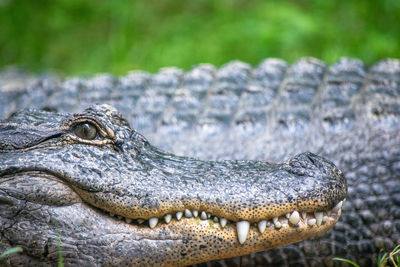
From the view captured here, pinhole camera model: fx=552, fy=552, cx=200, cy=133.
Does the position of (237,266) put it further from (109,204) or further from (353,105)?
(353,105)

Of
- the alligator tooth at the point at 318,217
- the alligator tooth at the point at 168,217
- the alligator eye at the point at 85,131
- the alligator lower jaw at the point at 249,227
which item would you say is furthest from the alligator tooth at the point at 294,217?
the alligator eye at the point at 85,131

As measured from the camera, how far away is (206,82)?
14.5 ft

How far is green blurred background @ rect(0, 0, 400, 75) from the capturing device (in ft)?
21.7

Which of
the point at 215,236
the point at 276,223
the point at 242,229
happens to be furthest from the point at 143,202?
the point at 276,223

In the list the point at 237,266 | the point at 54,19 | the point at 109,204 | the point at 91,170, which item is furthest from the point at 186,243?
the point at 54,19

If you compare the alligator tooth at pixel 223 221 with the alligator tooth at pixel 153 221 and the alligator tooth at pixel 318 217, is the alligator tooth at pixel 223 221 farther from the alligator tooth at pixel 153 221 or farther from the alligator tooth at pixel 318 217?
the alligator tooth at pixel 318 217

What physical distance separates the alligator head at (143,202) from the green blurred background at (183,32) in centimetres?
368

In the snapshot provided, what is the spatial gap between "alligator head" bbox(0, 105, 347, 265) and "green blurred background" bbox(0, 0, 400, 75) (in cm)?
368

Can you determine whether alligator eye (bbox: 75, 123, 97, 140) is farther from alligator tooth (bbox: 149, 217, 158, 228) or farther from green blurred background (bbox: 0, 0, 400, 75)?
green blurred background (bbox: 0, 0, 400, 75)

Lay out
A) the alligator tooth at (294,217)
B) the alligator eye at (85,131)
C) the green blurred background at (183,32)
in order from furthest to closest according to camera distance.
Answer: the green blurred background at (183,32) < the alligator eye at (85,131) < the alligator tooth at (294,217)

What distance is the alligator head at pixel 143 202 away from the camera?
2680 millimetres

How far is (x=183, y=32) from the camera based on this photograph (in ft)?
24.8

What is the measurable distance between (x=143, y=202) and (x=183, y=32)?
5159 mm

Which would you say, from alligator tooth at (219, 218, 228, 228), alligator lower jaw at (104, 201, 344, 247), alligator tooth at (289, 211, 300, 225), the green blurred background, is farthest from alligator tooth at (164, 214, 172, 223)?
the green blurred background
